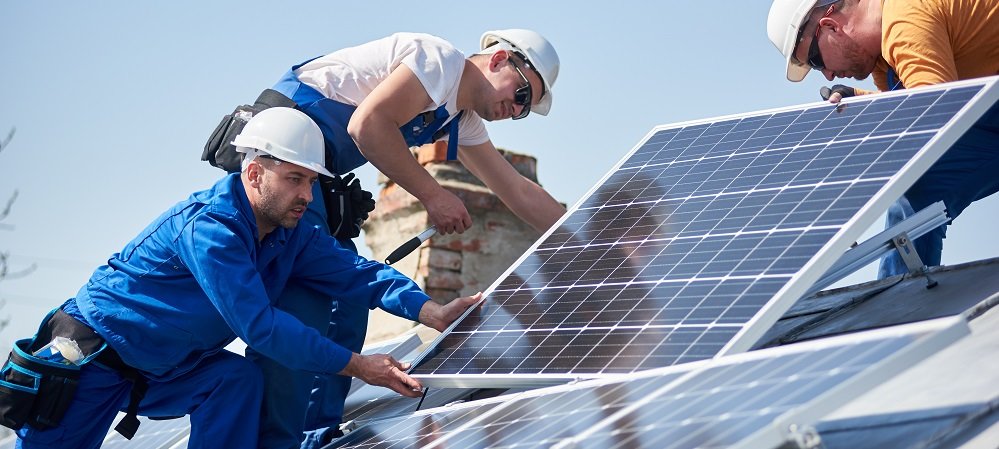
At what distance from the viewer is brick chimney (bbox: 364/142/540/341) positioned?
11.8 m

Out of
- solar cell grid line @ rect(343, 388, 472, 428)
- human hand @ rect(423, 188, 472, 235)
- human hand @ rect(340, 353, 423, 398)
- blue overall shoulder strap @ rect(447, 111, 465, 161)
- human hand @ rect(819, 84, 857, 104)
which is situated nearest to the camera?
human hand @ rect(340, 353, 423, 398)

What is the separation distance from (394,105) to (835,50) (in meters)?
2.26

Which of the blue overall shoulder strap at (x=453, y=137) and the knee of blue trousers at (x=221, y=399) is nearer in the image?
the knee of blue trousers at (x=221, y=399)

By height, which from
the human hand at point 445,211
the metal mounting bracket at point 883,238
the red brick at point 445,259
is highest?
the metal mounting bracket at point 883,238

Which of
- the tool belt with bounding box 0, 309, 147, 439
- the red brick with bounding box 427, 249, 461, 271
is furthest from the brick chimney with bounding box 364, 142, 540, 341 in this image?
the tool belt with bounding box 0, 309, 147, 439

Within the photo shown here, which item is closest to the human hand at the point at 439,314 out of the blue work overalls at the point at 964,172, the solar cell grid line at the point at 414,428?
the solar cell grid line at the point at 414,428

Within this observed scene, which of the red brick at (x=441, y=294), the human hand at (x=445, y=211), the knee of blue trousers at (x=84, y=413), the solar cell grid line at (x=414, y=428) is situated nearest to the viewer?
the solar cell grid line at (x=414, y=428)

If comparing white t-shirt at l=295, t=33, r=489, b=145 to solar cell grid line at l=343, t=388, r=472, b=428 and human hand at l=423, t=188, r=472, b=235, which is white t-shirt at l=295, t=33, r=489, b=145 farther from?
solar cell grid line at l=343, t=388, r=472, b=428

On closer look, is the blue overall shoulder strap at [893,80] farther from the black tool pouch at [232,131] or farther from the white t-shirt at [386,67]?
the black tool pouch at [232,131]

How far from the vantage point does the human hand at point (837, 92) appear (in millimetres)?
6258

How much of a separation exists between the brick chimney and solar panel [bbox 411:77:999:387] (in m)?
5.21

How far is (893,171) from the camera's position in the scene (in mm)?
4980

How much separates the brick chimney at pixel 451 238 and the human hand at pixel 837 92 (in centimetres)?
566

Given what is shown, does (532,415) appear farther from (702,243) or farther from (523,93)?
(523,93)
